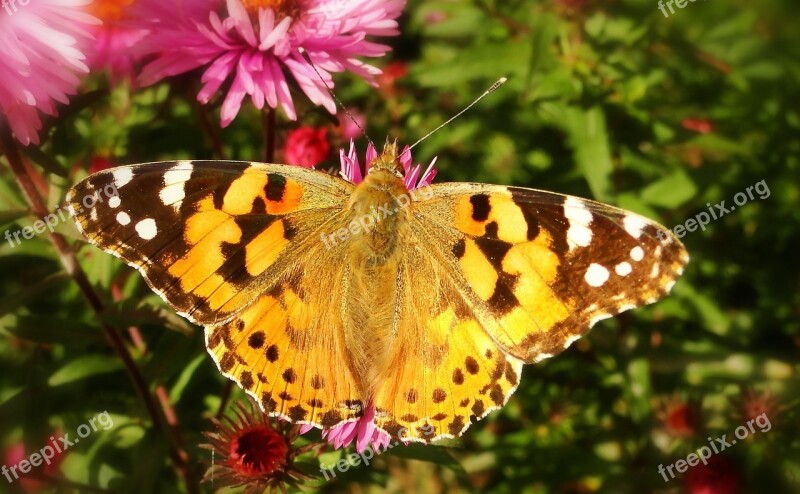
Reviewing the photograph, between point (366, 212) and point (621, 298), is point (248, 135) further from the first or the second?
point (621, 298)

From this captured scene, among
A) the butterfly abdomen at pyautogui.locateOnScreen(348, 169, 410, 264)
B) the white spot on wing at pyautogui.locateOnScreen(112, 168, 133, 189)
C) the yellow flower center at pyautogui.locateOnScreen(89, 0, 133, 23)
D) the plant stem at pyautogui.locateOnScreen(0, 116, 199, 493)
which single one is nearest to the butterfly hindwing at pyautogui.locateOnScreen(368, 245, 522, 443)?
the butterfly abdomen at pyautogui.locateOnScreen(348, 169, 410, 264)

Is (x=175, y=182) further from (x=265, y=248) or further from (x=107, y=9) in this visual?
(x=107, y=9)

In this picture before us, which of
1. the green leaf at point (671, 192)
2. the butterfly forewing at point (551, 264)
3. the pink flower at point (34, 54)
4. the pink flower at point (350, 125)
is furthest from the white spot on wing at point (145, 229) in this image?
the green leaf at point (671, 192)

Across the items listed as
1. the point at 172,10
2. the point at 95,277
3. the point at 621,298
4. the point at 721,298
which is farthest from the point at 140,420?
the point at 721,298

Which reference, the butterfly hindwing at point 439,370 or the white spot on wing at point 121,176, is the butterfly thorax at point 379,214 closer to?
the butterfly hindwing at point 439,370

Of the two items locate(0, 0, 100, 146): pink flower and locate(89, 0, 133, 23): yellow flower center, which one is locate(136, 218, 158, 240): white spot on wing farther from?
locate(89, 0, 133, 23): yellow flower center

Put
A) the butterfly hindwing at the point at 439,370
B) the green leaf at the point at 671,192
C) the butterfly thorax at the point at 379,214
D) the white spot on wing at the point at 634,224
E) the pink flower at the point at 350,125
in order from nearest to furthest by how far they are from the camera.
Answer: the white spot on wing at the point at 634,224 → the butterfly hindwing at the point at 439,370 → the butterfly thorax at the point at 379,214 → the green leaf at the point at 671,192 → the pink flower at the point at 350,125
